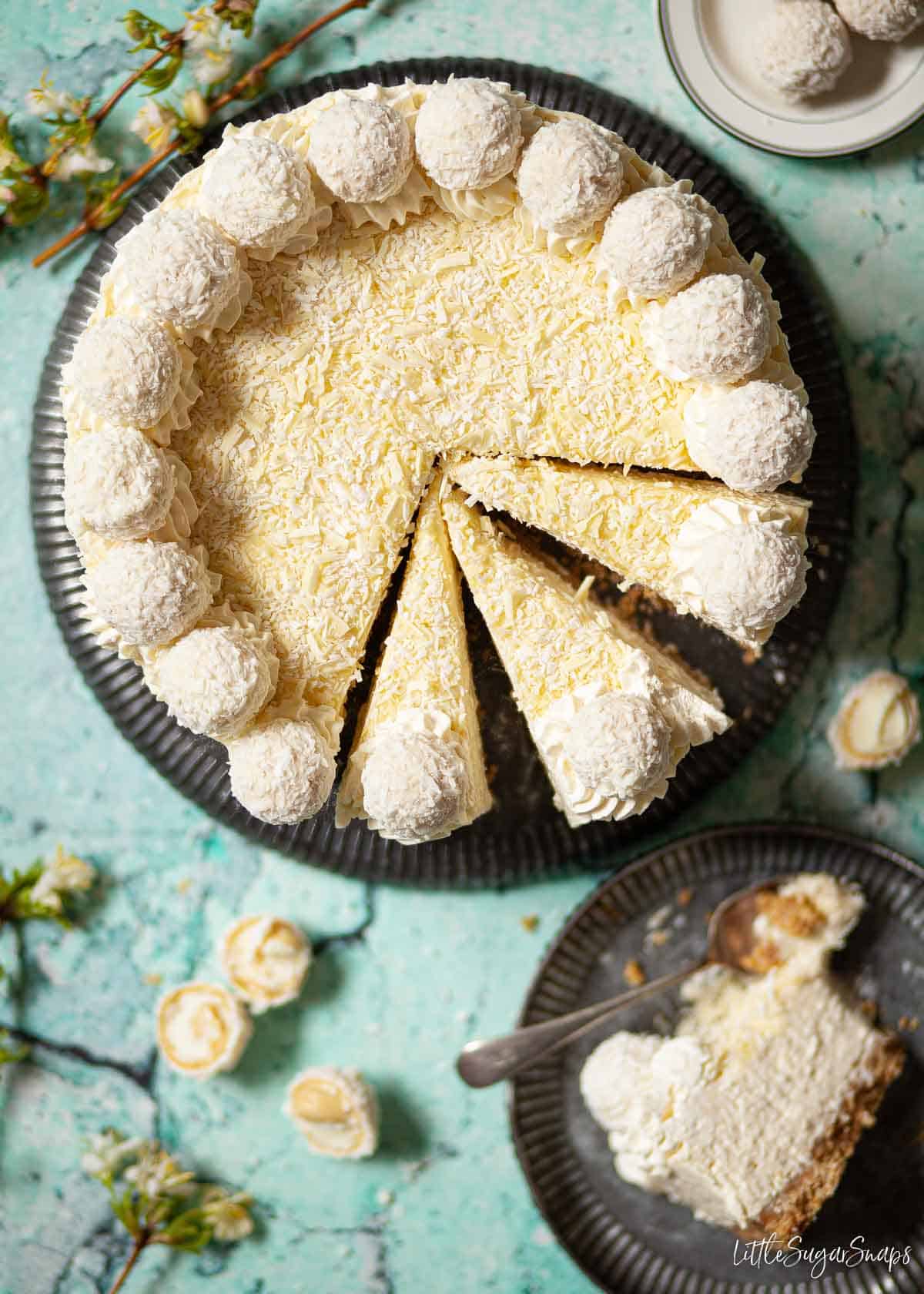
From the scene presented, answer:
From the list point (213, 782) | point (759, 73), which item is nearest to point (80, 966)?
point (213, 782)

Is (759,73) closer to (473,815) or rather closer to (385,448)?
(385,448)

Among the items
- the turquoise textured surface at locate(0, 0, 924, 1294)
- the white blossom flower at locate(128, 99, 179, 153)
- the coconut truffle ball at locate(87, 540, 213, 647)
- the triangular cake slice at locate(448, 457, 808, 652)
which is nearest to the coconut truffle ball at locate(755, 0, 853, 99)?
the turquoise textured surface at locate(0, 0, 924, 1294)

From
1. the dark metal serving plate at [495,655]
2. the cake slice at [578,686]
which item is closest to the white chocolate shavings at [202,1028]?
the dark metal serving plate at [495,655]

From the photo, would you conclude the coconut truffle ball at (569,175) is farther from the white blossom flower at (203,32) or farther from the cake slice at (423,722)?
the white blossom flower at (203,32)

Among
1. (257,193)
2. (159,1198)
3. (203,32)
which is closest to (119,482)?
(257,193)

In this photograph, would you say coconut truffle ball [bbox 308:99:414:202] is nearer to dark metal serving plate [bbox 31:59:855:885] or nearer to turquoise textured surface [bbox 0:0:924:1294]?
dark metal serving plate [bbox 31:59:855:885]

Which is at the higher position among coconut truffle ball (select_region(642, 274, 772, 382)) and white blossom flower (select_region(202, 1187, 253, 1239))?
coconut truffle ball (select_region(642, 274, 772, 382))
